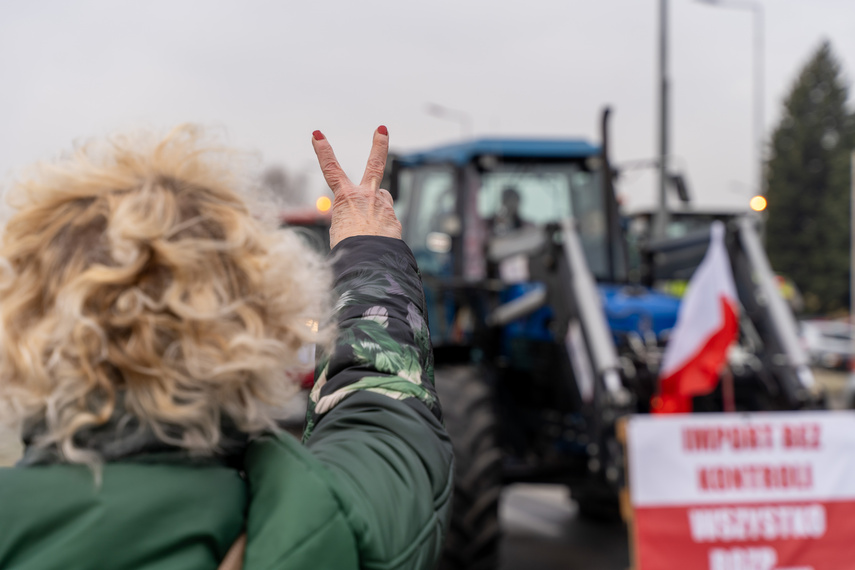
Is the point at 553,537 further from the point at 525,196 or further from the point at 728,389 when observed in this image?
the point at 525,196

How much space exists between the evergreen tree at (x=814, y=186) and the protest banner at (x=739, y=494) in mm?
40232

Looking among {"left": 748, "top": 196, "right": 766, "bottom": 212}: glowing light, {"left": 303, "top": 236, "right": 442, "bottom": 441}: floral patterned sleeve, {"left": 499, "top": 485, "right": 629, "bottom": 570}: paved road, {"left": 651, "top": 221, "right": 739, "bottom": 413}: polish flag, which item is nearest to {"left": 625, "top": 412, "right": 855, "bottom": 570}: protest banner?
{"left": 651, "top": 221, "right": 739, "bottom": 413}: polish flag

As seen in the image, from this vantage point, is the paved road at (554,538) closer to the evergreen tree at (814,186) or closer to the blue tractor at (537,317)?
the blue tractor at (537,317)

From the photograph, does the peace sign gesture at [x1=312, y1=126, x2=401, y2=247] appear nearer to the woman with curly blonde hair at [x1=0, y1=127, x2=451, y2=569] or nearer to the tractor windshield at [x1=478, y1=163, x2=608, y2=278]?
the woman with curly blonde hair at [x1=0, y1=127, x2=451, y2=569]

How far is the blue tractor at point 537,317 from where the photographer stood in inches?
174

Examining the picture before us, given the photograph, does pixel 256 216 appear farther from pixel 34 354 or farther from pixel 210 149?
pixel 34 354

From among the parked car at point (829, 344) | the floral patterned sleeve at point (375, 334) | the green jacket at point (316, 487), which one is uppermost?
the floral patterned sleeve at point (375, 334)

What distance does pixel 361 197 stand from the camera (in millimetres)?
1369

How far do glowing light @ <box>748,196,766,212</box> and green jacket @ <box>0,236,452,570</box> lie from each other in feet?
13.3

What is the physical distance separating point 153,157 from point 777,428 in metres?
3.78

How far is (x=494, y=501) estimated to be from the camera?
4.41m

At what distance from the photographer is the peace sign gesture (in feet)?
4.31

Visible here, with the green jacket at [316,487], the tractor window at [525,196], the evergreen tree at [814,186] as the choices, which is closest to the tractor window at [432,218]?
the tractor window at [525,196]

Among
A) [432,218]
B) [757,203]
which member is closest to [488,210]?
[432,218]
